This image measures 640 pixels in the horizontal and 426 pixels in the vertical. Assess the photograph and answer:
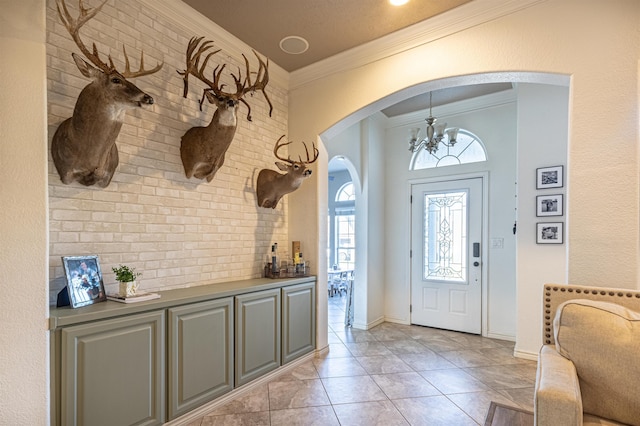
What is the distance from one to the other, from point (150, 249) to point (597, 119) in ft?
10.6

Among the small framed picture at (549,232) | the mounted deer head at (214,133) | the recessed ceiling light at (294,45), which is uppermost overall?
the recessed ceiling light at (294,45)

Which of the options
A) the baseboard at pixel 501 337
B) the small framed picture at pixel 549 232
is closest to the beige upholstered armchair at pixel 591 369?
the small framed picture at pixel 549 232

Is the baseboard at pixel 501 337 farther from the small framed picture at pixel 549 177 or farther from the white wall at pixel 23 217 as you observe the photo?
the white wall at pixel 23 217

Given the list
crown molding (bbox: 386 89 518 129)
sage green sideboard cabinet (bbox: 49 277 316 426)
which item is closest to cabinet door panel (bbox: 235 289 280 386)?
sage green sideboard cabinet (bbox: 49 277 316 426)

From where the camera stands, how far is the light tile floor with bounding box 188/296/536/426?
2.45 metres

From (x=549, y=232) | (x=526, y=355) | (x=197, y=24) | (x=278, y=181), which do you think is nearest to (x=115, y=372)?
(x=278, y=181)

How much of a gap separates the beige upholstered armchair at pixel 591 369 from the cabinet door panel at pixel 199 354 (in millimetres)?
2046

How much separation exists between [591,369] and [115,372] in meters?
2.52

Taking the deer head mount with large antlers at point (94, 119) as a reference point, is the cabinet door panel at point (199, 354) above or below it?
below

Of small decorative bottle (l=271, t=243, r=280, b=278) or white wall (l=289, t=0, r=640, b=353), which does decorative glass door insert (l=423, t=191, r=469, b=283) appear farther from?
small decorative bottle (l=271, t=243, r=280, b=278)

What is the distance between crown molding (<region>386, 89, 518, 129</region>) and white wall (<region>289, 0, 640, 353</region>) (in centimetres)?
181

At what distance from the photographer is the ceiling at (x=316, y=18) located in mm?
2682

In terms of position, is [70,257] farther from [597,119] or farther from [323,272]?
[597,119]

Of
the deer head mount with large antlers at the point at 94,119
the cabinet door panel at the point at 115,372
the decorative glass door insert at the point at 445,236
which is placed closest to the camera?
the cabinet door panel at the point at 115,372
